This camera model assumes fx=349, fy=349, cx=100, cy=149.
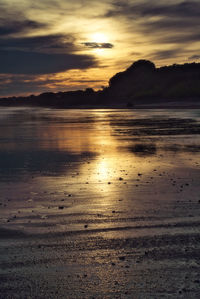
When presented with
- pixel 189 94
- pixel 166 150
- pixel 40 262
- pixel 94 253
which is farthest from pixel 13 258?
pixel 189 94

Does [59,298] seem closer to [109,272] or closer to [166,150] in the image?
[109,272]

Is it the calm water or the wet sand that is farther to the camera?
the calm water

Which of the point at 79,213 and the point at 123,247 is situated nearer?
the point at 123,247

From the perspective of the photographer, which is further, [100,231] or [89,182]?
[89,182]

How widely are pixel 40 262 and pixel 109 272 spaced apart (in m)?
1.14

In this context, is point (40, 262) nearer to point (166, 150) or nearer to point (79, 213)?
point (79, 213)

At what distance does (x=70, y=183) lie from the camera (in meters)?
11.1

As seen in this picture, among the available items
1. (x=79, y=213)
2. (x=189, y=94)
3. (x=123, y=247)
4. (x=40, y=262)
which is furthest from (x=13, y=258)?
(x=189, y=94)

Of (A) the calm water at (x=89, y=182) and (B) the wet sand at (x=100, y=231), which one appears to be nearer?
(B) the wet sand at (x=100, y=231)

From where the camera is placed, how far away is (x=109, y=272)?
5160 mm

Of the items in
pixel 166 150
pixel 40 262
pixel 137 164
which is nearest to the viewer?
pixel 40 262

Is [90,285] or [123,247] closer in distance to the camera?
[90,285]

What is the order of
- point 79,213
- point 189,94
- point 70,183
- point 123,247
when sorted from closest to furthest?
1. point 123,247
2. point 79,213
3. point 70,183
4. point 189,94

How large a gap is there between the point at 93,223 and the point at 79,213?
78 cm
